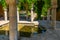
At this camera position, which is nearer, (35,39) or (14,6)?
(14,6)

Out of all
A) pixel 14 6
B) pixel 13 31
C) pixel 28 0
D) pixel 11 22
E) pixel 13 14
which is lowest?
pixel 13 31

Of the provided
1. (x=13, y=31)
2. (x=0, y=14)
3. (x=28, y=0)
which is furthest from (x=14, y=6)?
(x=0, y=14)

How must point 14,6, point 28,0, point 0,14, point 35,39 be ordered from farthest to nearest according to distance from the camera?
point 0,14, point 28,0, point 35,39, point 14,6

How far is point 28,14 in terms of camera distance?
16141 millimetres

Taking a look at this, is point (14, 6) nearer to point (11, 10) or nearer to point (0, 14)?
point (11, 10)

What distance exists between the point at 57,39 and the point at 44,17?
9.20 meters

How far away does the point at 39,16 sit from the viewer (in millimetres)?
16109

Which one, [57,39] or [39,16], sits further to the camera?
[39,16]

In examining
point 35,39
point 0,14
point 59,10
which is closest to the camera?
point 35,39

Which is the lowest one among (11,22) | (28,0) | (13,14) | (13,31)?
(13,31)

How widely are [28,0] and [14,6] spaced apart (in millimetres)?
7959

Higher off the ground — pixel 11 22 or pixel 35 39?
pixel 11 22

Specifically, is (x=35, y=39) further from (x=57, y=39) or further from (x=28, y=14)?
(x=28, y=14)

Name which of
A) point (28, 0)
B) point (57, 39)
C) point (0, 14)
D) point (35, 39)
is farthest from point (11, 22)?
point (0, 14)
